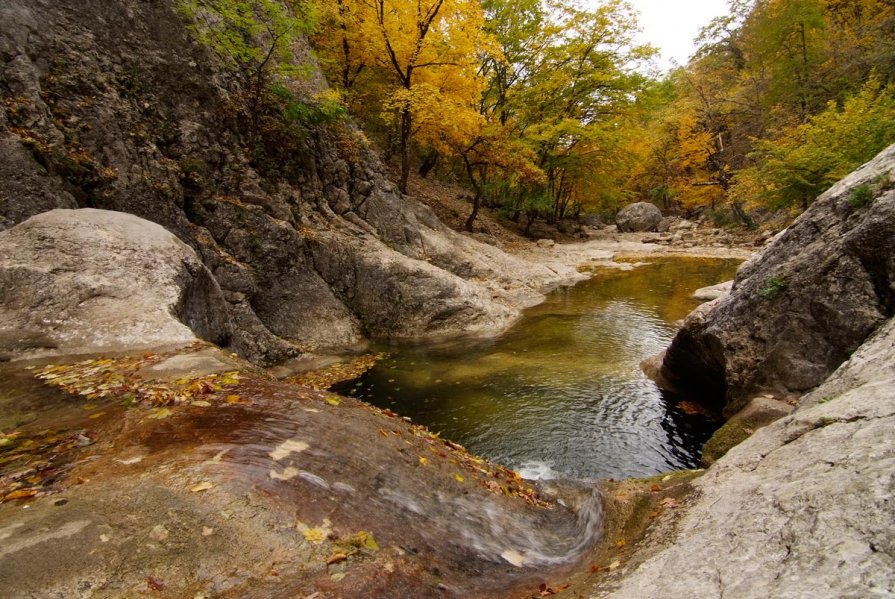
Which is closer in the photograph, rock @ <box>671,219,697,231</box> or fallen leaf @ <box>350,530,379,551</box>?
fallen leaf @ <box>350,530,379,551</box>

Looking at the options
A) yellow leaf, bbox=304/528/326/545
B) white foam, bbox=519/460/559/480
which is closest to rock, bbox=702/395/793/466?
white foam, bbox=519/460/559/480

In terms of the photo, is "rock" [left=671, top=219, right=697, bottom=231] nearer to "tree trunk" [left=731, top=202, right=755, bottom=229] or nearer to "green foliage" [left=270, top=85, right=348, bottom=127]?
"tree trunk" [left=731, top=202, right=755, bottom=229]

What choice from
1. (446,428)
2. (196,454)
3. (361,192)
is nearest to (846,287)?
(446,428)

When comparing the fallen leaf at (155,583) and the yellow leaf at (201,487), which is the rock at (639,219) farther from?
the fallen leaf at (155,583)

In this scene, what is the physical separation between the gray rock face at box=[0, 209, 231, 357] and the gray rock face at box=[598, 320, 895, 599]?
22.9ft

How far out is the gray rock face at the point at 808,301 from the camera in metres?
6.21

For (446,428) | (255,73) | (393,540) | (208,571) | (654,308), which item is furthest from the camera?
(654,308)

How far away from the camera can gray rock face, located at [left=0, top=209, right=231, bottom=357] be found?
6340mm

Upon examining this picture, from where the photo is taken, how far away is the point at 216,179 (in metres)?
12.3

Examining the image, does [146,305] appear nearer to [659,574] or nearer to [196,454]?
[196,454]

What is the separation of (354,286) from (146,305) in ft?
24.6

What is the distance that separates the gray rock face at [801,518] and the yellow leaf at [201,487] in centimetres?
303

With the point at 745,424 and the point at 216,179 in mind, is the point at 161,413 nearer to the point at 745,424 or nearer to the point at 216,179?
the point at 745,424

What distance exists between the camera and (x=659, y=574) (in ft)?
9.29
